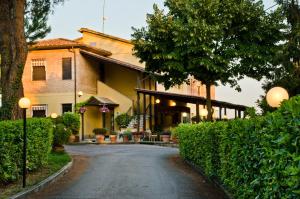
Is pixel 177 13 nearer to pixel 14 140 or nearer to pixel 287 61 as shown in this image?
pixel 287 61

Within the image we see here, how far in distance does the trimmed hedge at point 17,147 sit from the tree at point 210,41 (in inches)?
520

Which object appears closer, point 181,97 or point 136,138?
point 136,138

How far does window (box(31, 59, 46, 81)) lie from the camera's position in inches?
1591

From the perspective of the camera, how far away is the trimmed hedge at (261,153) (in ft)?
13.8

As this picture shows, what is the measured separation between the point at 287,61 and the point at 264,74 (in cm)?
153

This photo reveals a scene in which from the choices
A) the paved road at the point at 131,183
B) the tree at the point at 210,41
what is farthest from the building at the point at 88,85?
the paved road at the point at 131,183

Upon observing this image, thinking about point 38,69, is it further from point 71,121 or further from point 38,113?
point 71,121

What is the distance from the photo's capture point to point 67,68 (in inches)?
1565

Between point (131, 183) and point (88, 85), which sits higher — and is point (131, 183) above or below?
below

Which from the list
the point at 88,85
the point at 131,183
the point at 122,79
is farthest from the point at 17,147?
the point at 122,79

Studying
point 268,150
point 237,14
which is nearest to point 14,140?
point 268,150

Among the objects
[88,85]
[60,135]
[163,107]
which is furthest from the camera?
[163,107]

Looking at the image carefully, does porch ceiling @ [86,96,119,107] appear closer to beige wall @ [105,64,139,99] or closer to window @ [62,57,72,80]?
beige wall @ [105,64,139,99]

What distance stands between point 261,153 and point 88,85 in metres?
34.8
